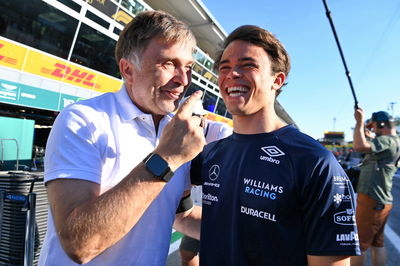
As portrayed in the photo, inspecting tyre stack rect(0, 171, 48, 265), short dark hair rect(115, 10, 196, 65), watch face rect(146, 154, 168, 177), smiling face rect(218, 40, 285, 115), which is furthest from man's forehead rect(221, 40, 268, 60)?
tyre stack rect(0, 171, 48, 265)

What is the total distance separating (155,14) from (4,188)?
2.11 m

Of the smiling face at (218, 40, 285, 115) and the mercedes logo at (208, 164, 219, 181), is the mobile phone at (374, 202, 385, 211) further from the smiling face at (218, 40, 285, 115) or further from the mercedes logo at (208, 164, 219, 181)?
the mercedes logo at (208, 164, 219, 181)

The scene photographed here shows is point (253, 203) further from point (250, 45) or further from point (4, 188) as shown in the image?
point (4, 188)

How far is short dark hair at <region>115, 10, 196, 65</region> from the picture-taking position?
154cm

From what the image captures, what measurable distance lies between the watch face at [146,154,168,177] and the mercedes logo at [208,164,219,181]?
0.62m

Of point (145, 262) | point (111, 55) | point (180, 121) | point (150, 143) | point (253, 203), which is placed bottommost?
point (145, 262)

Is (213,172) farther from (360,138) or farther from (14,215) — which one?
(360,138)

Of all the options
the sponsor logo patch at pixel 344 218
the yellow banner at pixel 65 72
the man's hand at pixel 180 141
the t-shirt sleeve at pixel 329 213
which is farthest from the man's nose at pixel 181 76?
the yellow banner at pixel 65 72

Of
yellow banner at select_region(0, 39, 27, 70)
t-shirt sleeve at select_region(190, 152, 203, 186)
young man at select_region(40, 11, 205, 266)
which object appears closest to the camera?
young man at select_region(40, 11, 205, 266)

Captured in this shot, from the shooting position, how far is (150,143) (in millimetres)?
1548

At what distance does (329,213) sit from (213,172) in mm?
700

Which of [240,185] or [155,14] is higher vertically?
[155,14]

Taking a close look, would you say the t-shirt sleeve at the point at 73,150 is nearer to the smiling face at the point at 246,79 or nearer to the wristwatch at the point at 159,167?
the wristwatch at the point at 159,167

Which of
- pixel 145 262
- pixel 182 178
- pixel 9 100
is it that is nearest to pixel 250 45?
pixel 182 178
